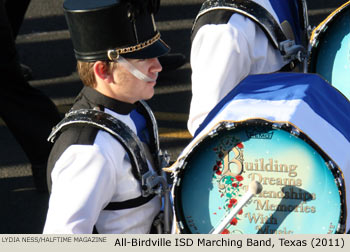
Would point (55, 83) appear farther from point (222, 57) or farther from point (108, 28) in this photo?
point (108, 28)

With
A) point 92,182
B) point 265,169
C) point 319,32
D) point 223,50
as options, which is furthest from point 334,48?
point 92,182

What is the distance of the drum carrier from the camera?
8.32 feet

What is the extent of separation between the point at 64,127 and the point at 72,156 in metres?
0.15

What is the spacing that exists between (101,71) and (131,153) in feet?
0.94

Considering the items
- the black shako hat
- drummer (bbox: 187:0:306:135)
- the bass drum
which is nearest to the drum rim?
the bass drum

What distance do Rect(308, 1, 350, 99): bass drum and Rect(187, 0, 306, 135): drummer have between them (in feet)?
0.54

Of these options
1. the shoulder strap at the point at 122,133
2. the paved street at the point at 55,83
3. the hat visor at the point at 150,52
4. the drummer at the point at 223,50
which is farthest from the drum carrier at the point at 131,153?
the paved street at the point at 55,83

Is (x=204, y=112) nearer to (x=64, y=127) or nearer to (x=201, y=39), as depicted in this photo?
(x=201, y=39)

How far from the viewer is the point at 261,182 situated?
232cm

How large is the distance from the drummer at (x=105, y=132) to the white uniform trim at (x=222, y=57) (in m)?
0.35

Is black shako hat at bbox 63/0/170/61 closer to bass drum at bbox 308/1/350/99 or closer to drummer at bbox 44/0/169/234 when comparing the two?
drummer at bbox 44/0/169/234

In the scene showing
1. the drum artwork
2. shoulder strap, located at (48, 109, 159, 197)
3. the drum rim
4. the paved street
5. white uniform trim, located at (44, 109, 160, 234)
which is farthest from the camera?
the paved street

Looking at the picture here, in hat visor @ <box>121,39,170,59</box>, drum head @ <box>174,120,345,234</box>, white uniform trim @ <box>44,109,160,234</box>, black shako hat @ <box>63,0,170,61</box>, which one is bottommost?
white uniform trim @ <box>44,109,160,234</box>

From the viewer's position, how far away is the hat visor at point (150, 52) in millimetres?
2599
